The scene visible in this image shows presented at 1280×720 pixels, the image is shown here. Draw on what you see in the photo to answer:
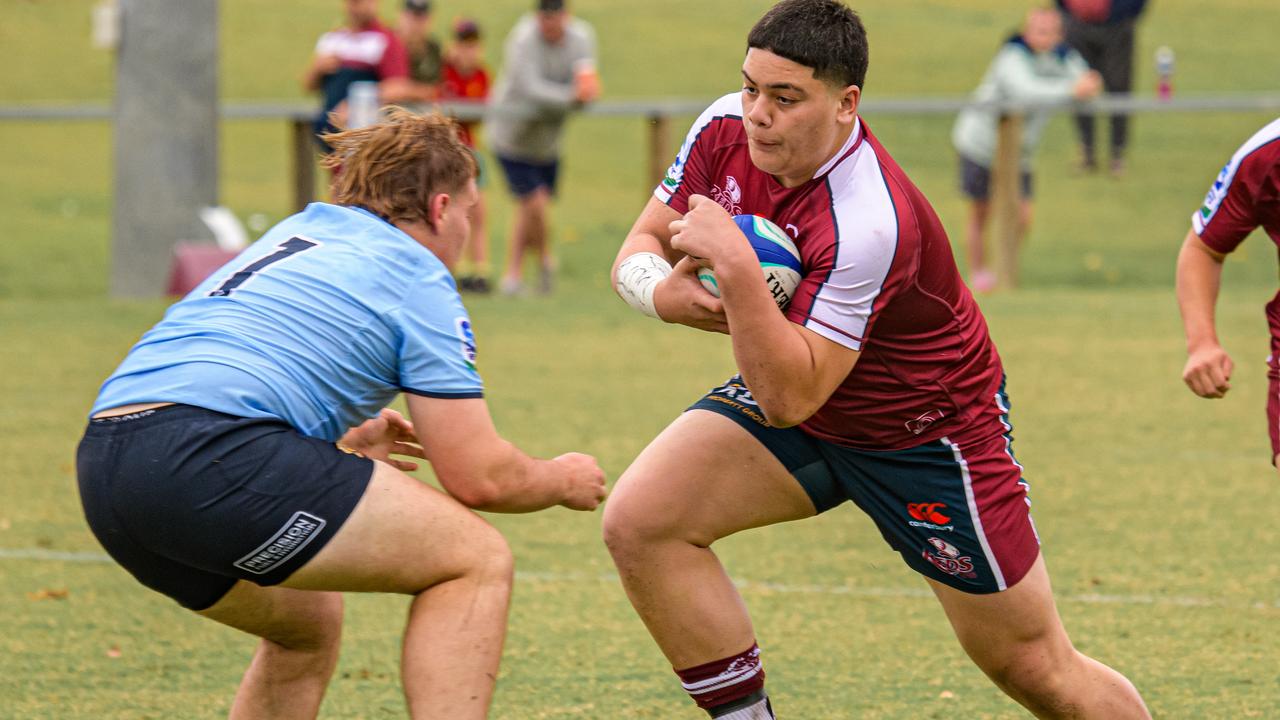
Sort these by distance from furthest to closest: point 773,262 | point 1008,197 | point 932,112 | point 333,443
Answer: point 1008,197 < point 932,112 < point 773,262 < point 333,443

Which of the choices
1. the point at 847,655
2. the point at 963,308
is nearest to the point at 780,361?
the point at 963,308

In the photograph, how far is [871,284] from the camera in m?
3.95

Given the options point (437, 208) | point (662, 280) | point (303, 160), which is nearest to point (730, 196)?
point (662, 280)

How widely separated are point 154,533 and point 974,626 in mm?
1894

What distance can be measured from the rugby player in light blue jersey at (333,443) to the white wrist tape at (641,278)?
473mm

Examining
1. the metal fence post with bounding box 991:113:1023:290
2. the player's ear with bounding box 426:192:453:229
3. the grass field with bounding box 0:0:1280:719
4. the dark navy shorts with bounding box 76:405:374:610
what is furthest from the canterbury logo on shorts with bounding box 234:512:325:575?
the metal fence post with bounding box 991:113:1023:290

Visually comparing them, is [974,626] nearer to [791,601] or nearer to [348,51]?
[791,601]

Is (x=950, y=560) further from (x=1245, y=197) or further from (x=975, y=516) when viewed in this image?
(x=1245, y=197)

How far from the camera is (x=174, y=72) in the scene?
13312 millimetres

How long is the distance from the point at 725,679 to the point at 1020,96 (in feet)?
37.9

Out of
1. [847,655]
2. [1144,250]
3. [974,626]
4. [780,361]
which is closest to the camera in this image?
[780,361]

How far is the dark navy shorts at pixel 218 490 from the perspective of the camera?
354 centimetres

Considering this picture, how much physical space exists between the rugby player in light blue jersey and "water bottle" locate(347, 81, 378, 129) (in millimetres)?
9490

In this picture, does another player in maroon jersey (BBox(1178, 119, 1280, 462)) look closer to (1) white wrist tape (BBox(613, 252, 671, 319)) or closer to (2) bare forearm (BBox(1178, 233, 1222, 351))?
(2) bare forearm (BBox(1178, 233, 1222, 351))
